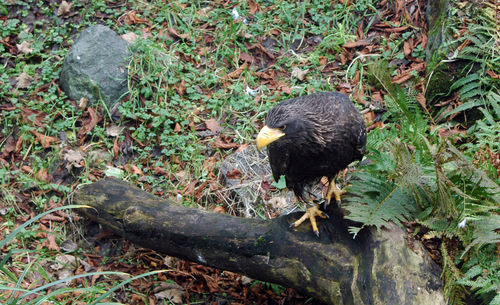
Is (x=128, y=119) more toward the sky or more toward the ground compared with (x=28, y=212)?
more toward the sky

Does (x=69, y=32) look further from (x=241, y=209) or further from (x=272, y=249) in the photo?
(x=272, y=249)

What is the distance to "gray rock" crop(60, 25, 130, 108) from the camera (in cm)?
571

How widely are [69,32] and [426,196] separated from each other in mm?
4819

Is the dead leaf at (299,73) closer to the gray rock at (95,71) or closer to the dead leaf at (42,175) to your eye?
the gray rock at (95,71)

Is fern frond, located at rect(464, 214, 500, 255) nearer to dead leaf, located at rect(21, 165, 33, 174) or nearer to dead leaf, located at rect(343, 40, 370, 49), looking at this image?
dead leaf, located at rect(343, 40, 370, 49)

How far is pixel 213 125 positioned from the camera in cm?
558

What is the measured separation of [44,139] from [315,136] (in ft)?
10.5

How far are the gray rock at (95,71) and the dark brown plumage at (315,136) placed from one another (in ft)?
8.71

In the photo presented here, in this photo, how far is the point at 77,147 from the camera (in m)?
5.45

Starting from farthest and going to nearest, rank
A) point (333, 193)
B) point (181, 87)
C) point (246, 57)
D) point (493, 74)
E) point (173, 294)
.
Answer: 1. point (246, 57)
2. point (181, 87)
3. point (493, 74)
4. point (173, 294)
5. point (333, 193)

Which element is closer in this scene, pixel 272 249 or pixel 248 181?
pixel 272 249

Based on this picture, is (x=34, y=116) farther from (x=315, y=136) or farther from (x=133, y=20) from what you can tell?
(x=315, y=136)

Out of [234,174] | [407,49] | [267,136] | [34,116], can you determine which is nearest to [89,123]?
[34,116]

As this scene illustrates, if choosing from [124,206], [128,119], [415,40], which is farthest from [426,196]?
[128,119]
